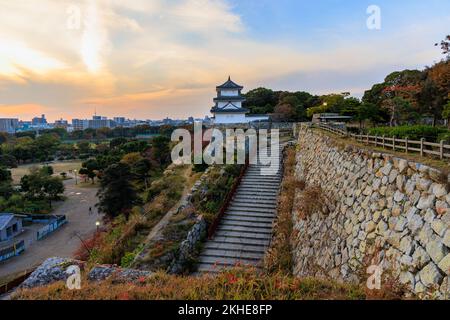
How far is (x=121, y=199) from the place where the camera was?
708 inches

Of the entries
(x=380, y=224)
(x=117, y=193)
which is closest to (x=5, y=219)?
(x=117, y=193)

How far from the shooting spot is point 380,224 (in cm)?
584

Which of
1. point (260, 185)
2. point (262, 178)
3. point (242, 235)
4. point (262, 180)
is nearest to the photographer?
point (242, 235)

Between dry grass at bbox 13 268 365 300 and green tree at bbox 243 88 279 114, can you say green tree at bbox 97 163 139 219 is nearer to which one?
dry grass at bbox 13 268 365 300

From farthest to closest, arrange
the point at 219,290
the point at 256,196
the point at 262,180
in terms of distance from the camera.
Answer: the point at 262,180 < the point at 256,196 < the point at 219,290

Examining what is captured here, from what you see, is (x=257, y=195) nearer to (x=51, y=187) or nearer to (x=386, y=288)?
(x=386, y=288)

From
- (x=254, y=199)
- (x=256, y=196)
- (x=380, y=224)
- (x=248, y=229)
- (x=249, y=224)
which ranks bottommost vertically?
(x=248, y=229)

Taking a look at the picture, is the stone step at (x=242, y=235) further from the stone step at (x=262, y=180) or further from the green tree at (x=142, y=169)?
the green tree at (x=142, y=169)

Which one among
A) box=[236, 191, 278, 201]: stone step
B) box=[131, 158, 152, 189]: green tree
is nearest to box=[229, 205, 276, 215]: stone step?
box=[236, 191, 278, 201]: stone step

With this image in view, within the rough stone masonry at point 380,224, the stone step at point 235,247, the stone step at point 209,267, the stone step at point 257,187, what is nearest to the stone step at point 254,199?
the stone step at point 257,187

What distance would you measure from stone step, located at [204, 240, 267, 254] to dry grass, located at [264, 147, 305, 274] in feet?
1.58

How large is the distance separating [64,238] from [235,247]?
16786 millimetres
